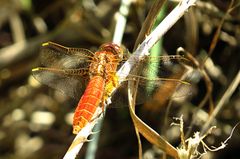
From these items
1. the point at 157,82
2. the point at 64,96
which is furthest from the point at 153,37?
the point at 64,96

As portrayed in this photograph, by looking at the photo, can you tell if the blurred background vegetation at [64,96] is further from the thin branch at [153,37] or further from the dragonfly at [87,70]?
the thin branch at [153,37]

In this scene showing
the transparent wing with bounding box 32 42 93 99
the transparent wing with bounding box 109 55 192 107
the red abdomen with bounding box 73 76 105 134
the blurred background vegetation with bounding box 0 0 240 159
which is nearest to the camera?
the red abdomen with bounding box 73 76 105 134

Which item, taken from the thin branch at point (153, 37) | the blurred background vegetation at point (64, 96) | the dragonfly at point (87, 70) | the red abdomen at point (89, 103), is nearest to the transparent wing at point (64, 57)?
the dragonfly at point (87, 70)

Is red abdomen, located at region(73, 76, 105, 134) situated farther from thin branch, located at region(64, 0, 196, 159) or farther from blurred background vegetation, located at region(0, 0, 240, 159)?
blurred background vegetation, located at region(0, 0, 240, 159)

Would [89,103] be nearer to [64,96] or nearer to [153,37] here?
[153,37]

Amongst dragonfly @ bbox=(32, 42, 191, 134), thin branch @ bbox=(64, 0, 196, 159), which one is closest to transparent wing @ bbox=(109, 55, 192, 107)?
dragonfly @ bbox=(32, 42, 191, 134)

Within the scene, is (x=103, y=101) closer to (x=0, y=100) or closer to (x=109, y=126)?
(x=109, y=126)
